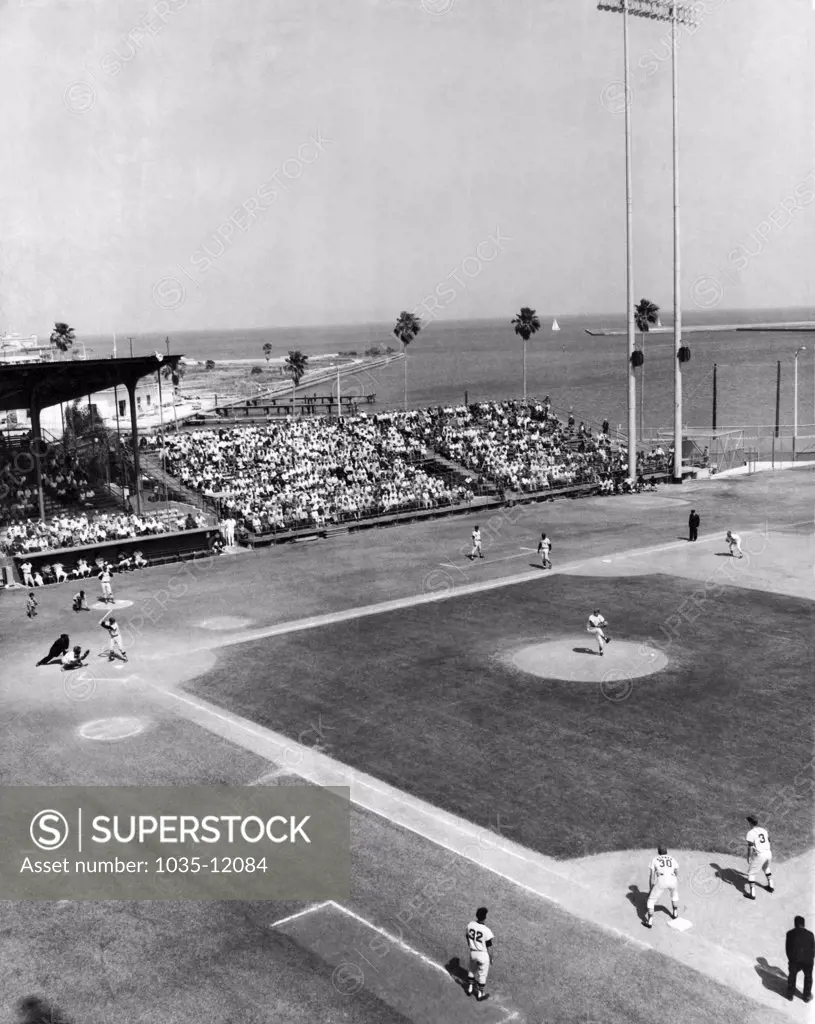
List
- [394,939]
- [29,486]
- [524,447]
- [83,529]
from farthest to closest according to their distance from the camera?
[524,447] → [29,486] → [83,529] → [394,939]

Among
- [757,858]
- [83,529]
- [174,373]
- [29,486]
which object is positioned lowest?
[757,858]

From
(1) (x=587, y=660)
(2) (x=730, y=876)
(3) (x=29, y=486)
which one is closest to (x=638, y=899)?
(2) (x=730, y=876)

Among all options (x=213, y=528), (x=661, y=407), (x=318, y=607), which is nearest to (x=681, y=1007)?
(x=318, y=607)

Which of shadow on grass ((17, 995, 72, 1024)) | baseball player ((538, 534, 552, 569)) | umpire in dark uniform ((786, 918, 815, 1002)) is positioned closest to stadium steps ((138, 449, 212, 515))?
baseball player ((538, 534, 552, 569))

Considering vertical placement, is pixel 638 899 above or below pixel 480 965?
below

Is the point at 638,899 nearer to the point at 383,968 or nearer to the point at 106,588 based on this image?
the point at 383,968

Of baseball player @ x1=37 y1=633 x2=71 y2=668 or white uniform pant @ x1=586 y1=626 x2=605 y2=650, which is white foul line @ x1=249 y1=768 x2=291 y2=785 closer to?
baseball player @ x1=37 y1=633 x2=71 y2=668
